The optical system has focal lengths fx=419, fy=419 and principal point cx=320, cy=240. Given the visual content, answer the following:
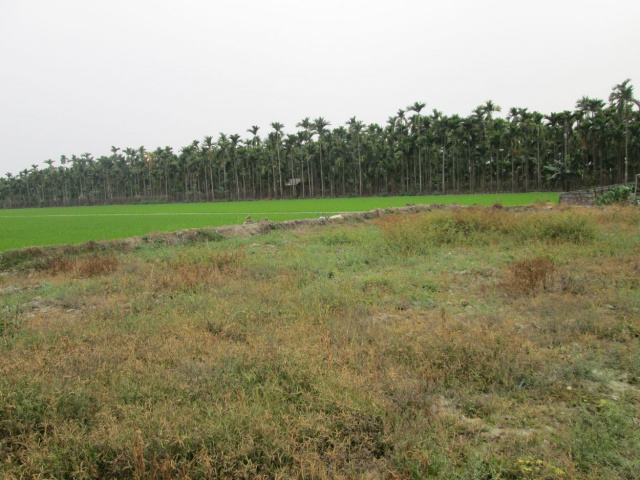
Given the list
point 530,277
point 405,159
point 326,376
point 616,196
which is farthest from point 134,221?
point 405,159

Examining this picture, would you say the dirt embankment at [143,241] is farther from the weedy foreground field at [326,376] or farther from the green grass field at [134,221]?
the green grass field at [134,221]

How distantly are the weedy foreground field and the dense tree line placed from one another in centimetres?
4500

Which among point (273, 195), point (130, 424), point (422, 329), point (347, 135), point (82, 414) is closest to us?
point (130, 424)

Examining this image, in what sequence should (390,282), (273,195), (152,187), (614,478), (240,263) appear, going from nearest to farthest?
(614,478) → (390,282) → (240,263) → (273,195) → (152,187)

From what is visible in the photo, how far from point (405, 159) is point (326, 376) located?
64122 mm

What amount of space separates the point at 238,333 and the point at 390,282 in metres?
3.27

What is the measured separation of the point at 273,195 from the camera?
76.5 m

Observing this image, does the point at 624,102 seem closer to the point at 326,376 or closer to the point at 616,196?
the point at 616,196

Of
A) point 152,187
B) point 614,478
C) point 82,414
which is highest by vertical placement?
point 152,187

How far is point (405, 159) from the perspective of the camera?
6494 cm

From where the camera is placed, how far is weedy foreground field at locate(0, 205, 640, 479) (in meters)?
2.77

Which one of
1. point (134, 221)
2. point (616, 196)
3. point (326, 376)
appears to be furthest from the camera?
point (134, 221)

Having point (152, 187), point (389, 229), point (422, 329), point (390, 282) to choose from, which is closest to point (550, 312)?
point (422, 329)

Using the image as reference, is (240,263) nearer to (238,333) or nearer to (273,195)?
(238,333)
